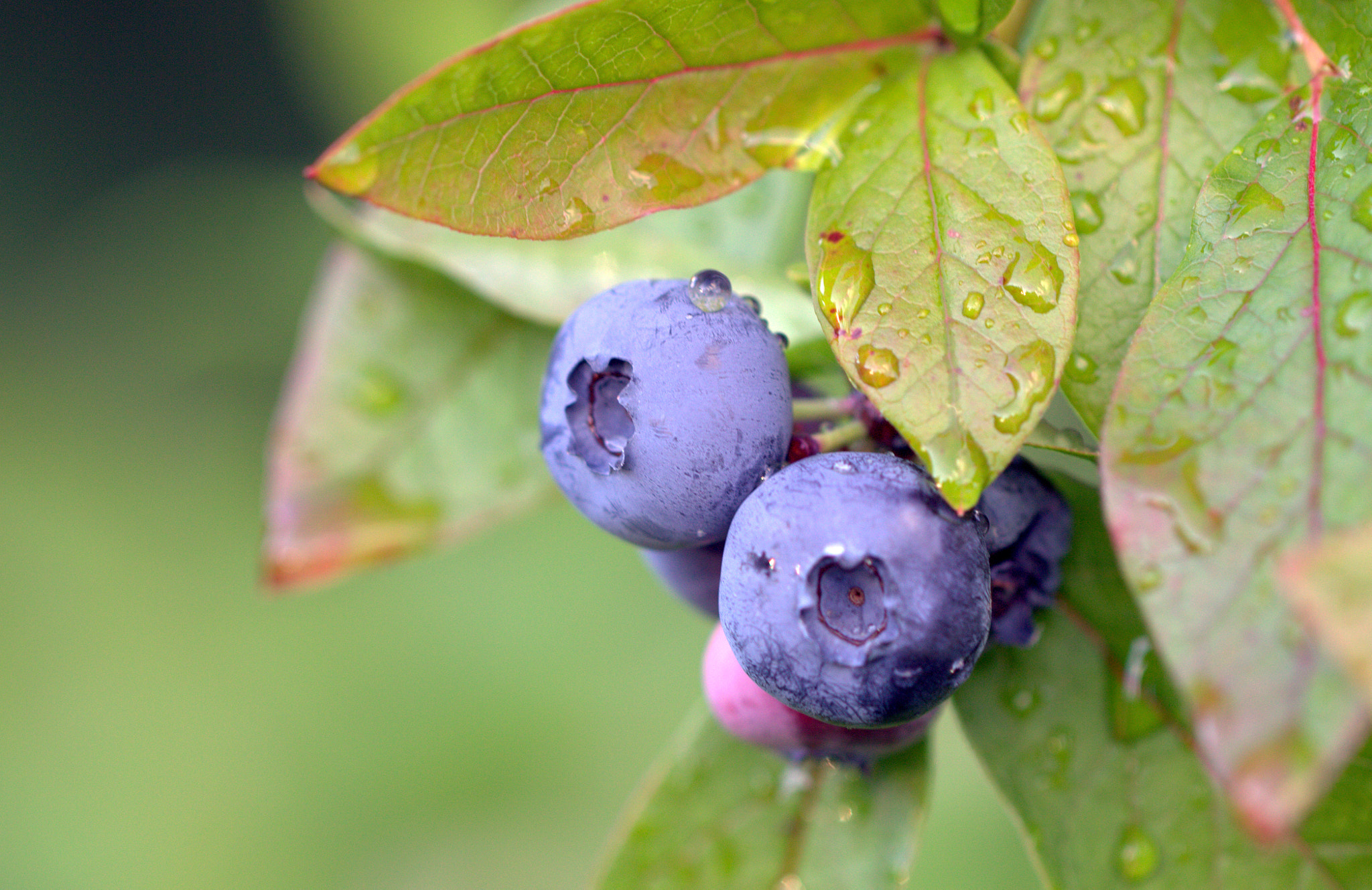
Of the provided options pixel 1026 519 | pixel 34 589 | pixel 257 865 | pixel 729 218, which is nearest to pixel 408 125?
pixel 1026 519

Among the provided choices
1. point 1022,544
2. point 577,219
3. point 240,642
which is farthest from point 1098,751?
point 240,642

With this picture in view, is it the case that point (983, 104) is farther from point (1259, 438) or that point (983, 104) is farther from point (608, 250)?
point (608, 250)

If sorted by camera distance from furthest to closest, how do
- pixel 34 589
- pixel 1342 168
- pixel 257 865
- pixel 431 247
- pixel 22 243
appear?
pixel 22 243, pixel 34 589, pixel 257 865, pixel 431 247, pixel 1342 168

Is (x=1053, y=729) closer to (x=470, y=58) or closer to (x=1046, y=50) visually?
(x=1046, y=50)

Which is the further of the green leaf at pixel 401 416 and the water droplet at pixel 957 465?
the green leaf at pixel 401 416

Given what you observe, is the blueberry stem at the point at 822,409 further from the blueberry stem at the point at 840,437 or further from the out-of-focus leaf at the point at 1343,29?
the out-of-focus leaf at the point at 1343,29

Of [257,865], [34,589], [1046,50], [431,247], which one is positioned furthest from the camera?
[34,589]

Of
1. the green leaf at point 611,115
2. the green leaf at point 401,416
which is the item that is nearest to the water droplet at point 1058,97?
the green leaf at point 611,115

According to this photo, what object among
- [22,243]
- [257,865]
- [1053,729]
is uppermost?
[1053,729]
